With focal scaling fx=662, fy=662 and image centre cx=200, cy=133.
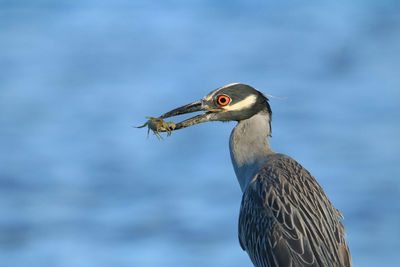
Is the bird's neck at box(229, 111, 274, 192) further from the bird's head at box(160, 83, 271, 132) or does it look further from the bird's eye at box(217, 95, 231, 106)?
the bird's eye at box(217, 95, 231, 106)

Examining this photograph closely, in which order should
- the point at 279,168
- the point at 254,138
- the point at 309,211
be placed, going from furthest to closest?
the point at 254,138
the point at 279,168
the point at 309,211

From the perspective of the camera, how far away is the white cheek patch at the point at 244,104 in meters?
7.39

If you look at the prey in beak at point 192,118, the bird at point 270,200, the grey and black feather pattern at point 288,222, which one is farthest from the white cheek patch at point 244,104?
the grey and black feather pattern at point 288,222

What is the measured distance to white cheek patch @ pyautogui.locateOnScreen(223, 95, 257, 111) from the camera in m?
7.39

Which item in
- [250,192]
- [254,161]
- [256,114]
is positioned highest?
[256,114]

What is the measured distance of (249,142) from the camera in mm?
7484

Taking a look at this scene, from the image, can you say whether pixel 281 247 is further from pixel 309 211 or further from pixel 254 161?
pixel 254 161

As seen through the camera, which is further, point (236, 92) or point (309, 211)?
point (236, 92)

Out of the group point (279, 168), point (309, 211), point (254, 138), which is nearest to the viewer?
point (309, 211)

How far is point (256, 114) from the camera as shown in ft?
24.6

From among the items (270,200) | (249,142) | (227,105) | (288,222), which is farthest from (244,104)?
(288,222)

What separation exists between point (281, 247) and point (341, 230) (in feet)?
2.93

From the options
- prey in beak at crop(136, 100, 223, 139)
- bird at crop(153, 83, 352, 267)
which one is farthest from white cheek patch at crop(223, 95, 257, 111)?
prey in beak at crop(136, 100, 223, 139)

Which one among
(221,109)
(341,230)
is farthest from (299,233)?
(221,109)
